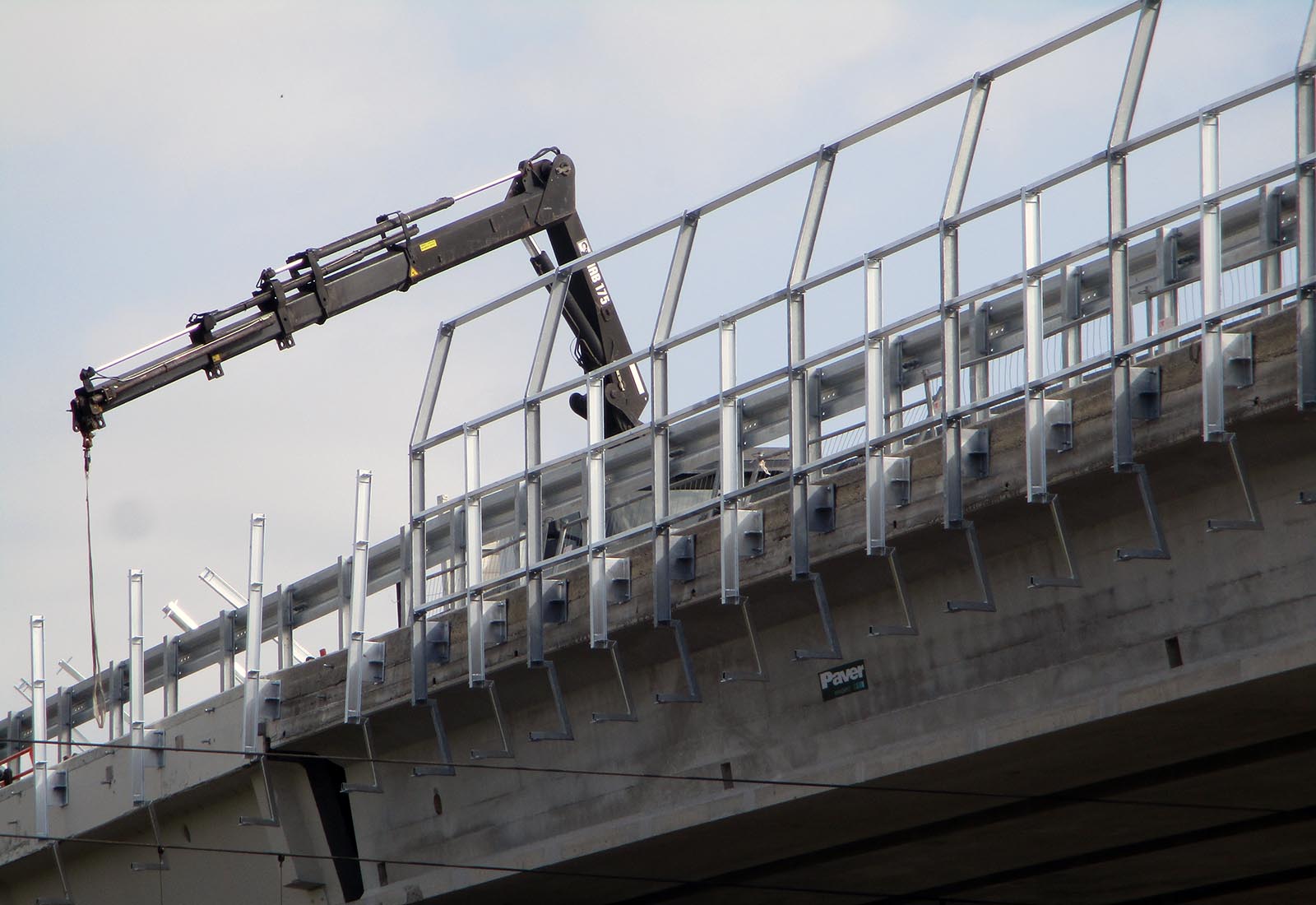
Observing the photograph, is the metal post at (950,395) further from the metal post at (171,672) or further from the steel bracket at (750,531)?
the metal post at (171,672)

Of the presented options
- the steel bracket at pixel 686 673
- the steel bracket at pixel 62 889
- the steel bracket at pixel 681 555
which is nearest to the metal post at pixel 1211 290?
the steel bracket at pixel 681 555

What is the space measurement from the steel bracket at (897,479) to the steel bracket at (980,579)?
2.13 ft

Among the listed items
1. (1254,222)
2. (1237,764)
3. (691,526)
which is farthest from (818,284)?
(1237,764)

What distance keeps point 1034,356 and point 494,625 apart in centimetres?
659

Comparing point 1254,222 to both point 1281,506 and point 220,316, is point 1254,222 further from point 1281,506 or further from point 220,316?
point 220,316

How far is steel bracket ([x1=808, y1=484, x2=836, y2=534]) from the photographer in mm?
15297

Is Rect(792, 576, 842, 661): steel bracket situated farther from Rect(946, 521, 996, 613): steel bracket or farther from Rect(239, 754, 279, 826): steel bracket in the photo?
Rect(239, 754, 279, 826): steel bracket

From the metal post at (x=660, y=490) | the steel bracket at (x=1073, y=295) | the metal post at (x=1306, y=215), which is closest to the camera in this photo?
the metal post at (x=1306, y=215)

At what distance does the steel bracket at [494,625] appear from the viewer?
18.3 meters

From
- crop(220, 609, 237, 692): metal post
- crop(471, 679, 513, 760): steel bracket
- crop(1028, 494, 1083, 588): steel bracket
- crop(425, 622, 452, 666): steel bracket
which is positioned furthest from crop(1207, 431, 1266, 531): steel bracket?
crop(220, 609, 237, 692): metal post

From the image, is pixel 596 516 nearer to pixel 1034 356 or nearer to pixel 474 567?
pixel 474 567

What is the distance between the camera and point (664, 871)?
18.4 meters

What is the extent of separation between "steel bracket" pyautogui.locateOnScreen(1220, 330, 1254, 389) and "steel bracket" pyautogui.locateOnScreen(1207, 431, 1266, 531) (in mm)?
69

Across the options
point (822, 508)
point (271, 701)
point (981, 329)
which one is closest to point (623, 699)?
point (822, 508)
